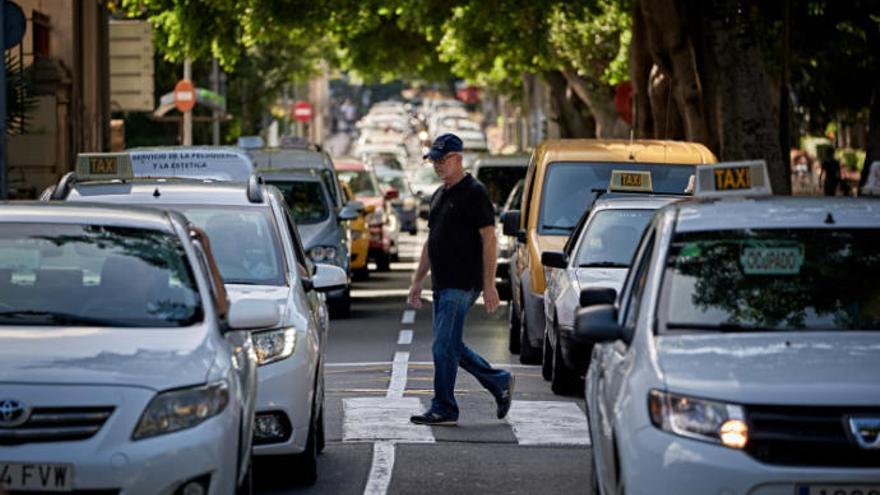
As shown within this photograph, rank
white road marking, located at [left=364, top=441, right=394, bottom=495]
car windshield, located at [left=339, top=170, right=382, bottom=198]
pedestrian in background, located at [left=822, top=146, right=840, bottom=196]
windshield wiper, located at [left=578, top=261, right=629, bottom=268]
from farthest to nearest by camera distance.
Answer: pedestrian in background, located at [left=822, top=146, right=840, bottom=196] → car windshield, located at [left=339, top=170, right=382, bottom=198] → windshield wiper, located at [left=578, top=261, right=629, bottom=268] → white road marking, located at [left=364, top=441, right=394, bottom=495]

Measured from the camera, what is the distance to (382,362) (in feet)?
59.2

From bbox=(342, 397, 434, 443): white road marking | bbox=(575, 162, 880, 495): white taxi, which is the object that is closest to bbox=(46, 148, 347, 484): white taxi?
bbox=(342, 397, 434, 443): white road marking

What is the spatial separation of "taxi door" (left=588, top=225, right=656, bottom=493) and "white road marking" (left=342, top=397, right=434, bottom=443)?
323 centimetres

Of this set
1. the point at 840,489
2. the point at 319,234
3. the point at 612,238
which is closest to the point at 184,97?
the point at 319,234

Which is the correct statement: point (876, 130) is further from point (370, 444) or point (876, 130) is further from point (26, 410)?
point (26, 410)

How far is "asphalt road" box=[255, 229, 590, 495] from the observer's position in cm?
1113

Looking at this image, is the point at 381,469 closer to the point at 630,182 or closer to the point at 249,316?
the point at 249,316

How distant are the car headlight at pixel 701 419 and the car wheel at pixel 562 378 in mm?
7411

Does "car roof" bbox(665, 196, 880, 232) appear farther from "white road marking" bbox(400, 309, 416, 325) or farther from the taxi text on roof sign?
"white road marking" bbox(400, 309, 416, 325)

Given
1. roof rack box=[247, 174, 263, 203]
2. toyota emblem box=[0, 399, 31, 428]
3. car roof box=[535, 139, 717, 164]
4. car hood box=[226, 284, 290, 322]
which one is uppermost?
roof rack box=[247, 174, 263, 203]

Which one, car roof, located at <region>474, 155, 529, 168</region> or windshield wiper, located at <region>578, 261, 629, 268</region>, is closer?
windshield wiper, located at <region>578, 261, 629, 268</region>

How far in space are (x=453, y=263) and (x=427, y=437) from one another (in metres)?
1.16

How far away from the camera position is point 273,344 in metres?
10.8

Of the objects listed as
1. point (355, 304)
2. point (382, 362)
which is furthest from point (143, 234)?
point (355, 304)
